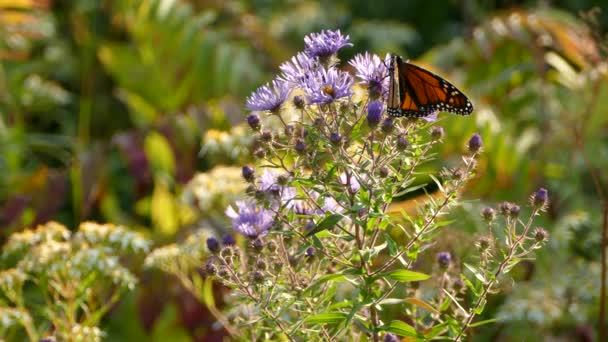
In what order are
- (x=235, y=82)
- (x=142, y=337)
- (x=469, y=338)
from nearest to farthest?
(x=469, y=338) < (x=142, y=337) < (x=235, y=82)

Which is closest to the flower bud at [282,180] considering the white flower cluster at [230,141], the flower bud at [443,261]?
the flower bud at [443,261]

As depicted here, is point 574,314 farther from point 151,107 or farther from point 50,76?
point 50,76

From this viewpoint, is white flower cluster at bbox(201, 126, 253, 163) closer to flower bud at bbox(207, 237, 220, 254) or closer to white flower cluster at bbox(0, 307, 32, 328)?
white flower cluster at bbox(0, 307, 32, 328)

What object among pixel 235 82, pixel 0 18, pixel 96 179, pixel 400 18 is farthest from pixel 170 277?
pixel 400 18

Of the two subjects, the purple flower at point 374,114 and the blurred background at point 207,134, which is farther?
the blurred background at point 207,134

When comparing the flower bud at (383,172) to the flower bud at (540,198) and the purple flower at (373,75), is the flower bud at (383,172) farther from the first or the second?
the flower bud at (540,198)

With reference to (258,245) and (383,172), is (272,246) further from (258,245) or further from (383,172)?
(383,172)
